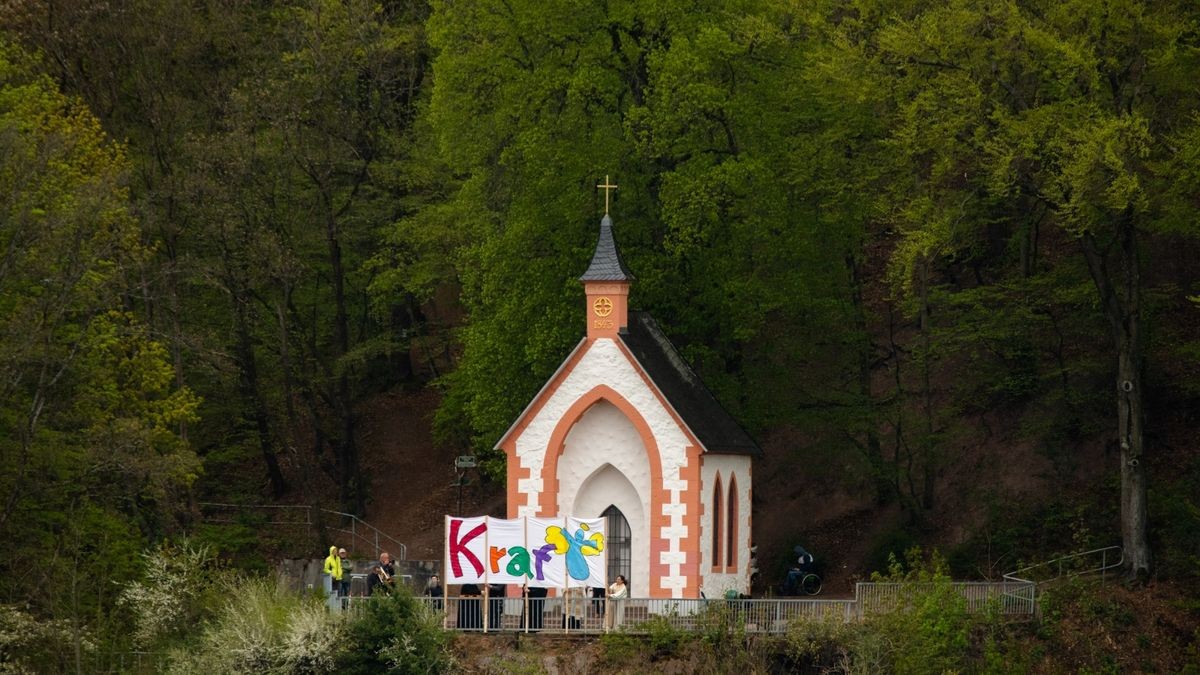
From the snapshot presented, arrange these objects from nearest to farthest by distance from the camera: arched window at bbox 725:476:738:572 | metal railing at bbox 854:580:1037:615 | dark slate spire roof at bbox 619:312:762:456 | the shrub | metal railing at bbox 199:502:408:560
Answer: the shrub
metal railing at bbox 854:580:1037:615
dark slate spire roof at bbox 619:312:762:456
arched window at bbox 725:476:738:572
metal railing at bbox 199:502:408:560

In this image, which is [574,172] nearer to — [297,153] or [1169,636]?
[297,153]

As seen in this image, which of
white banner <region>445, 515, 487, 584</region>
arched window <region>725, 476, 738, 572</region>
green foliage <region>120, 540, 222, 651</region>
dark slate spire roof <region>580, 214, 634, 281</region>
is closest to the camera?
white banner <region>445, 515, 487, 584</region>

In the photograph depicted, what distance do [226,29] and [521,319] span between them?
1312 cm

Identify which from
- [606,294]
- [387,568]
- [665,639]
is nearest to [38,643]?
[387,568]

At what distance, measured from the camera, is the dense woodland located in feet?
143

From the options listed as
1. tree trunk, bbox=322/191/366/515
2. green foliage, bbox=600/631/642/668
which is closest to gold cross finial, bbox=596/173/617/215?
green foliage, bbox=600/631/642/668

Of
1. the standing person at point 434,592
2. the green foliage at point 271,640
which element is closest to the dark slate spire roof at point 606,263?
the standing person at point 434,592

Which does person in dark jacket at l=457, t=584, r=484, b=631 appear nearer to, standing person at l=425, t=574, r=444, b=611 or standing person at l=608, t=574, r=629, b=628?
standing person at l=425, t=574, r=444, b=611

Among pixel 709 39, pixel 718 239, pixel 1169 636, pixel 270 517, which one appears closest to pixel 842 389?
pixel 718 239

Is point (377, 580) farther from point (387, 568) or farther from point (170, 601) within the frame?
point (170, 601)

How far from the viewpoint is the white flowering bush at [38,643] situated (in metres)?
41.8

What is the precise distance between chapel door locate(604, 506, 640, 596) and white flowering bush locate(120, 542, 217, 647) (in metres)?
7.47

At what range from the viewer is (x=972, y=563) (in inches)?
1869

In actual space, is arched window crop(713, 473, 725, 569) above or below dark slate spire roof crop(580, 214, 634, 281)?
below
